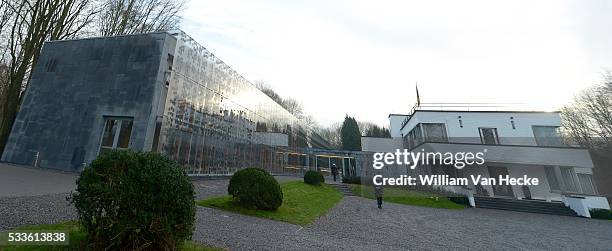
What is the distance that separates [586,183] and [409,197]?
54.3 feet

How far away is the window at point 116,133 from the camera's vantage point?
1340 centimetres

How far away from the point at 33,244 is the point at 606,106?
137 ft

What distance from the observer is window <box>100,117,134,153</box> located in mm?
13398

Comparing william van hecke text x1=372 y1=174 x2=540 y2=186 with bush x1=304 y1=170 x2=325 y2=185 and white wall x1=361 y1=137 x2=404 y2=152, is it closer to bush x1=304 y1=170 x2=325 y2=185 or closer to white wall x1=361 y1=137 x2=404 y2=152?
bush x1=304 y1=170 x2=325 y2=185

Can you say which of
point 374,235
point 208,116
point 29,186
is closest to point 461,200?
point 374,235

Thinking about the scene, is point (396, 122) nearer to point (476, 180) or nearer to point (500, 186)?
point (476, 180)

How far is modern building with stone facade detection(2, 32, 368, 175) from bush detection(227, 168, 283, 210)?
5756 millimetres

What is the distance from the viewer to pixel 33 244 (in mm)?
4062

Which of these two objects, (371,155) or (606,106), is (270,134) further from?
(606,106)

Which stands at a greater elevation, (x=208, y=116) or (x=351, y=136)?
(x=351, y=136)

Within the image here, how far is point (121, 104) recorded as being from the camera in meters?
13.7

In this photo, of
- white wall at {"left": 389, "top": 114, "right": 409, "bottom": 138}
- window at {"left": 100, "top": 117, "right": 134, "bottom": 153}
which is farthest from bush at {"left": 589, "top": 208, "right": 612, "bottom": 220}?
window at {"left": 100, "top": 117, "right": 134, "bottom": 153}

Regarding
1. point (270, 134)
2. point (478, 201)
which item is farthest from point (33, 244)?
point (478, 201)

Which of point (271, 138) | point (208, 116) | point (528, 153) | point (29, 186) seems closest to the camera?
point (29, 186)
